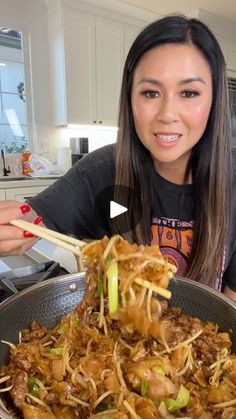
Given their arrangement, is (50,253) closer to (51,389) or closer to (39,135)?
(51,389)

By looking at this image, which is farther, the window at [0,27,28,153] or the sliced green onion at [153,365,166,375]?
the window at [0,27,28,153]

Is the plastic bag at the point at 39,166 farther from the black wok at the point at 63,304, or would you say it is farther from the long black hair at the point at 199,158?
the black wok at the point at 63,304

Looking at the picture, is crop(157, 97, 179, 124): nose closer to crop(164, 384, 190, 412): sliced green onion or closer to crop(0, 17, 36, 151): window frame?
crop(164, 384, 190, 412): sliced green onion

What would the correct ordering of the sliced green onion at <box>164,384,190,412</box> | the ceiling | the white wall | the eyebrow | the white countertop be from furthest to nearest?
1. the ceiling
2. the white wall
3. the white countertop
4. the eyebrow
5. the sliced green onion at <box>164,384,190,412</box>

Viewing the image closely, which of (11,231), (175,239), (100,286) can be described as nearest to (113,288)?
(100,286)

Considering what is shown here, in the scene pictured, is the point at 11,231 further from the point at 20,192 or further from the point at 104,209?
the point at 20,192

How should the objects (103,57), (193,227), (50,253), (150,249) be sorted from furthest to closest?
(103,57) < (50,253) < (193,227) < (150,249)

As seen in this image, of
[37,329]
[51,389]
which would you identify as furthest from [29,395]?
[37,329]

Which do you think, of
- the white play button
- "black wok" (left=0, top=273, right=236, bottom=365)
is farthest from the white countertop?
"black wok" (left=0, top=273, right=236, bottom=365)

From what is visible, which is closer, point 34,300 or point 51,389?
point 51,389
